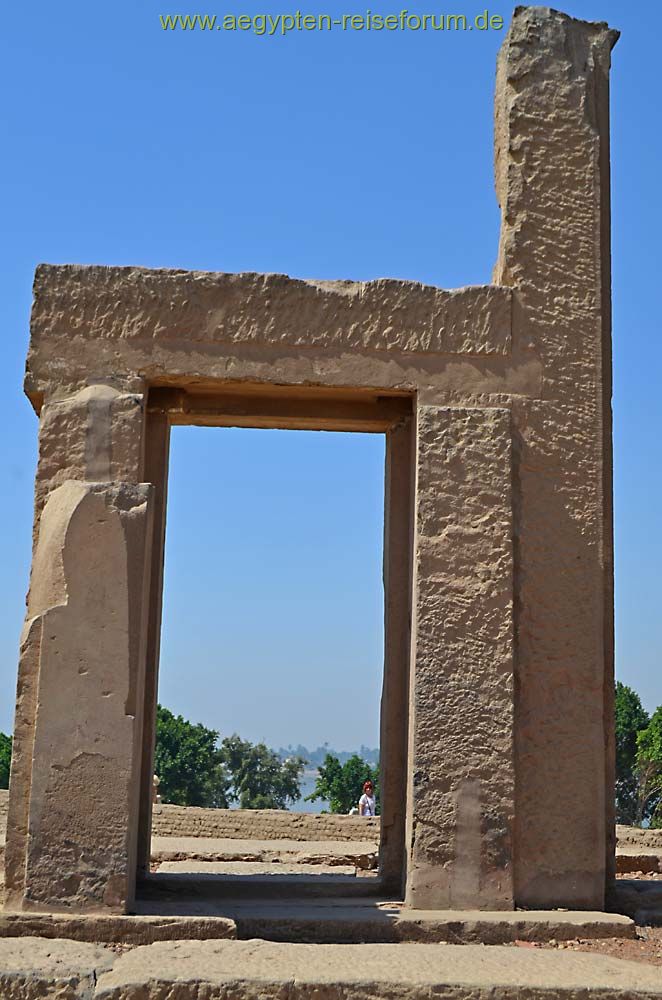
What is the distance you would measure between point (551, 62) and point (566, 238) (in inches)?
37.8

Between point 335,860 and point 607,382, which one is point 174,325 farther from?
point 335,860

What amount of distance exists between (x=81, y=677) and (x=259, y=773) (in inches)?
1598

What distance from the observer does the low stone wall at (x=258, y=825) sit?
45.0 feet

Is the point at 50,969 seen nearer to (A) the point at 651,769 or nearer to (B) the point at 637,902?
(B) the point at 637,902

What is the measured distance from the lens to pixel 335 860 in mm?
10125

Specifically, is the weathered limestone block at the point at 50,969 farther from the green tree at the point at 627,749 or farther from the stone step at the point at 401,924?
the green tree at the point at 627,749

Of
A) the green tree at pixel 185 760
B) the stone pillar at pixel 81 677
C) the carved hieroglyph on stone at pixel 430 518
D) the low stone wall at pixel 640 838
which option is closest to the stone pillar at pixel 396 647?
the carved hieroglyph on stone at pixel 430 518

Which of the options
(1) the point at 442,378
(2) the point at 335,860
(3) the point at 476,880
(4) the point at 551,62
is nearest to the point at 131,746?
(3) the point at 476,880

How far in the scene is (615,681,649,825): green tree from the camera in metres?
32.3

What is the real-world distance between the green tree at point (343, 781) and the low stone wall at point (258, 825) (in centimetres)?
1971

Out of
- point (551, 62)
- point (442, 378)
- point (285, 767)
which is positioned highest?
point (551, 62)

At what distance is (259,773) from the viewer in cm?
4519

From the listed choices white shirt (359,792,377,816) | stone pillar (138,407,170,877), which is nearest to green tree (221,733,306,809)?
white shirt (359,792,377,816)

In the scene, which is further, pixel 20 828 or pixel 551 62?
pixel 551 62
